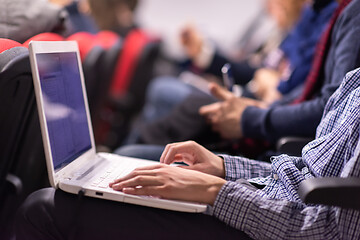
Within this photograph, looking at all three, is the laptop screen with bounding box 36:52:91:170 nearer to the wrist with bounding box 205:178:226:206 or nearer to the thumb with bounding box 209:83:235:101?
the wrist with bounding box 205:178:226:206

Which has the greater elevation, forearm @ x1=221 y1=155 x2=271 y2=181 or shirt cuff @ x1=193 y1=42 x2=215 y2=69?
shirt cuff @ x1=193 y1=42 x2=215 y2=69

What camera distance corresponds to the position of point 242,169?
95 cm

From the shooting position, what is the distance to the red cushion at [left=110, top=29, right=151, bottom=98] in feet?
8.64

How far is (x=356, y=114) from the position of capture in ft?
2.50

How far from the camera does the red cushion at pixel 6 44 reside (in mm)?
817

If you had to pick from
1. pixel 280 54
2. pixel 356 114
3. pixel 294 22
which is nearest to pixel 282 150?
pixel 356 114

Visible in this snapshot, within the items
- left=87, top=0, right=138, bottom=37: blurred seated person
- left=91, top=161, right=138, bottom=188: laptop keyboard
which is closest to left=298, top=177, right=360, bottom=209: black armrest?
left=91, top=161, right=138, bottom=188: laptop keyboard

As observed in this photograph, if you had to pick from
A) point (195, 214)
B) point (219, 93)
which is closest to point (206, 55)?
point (219, 93)

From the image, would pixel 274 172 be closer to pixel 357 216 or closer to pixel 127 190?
pixel 357 216

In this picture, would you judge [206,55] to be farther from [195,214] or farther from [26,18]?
[195,214]

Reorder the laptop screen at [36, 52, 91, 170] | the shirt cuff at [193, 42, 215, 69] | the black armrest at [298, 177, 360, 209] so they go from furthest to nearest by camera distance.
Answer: the shirt cuff at [193, 42, 215, 69] → the laptop screen at [36, 52, 91, 170] → the black armrest at [298, 177, 360, 209]

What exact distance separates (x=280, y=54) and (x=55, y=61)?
1.61 meters

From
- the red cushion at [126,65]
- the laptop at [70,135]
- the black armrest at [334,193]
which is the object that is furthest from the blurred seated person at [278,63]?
the black armrest at [334,193]

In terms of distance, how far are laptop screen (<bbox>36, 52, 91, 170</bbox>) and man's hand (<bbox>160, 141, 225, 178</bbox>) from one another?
8.3 inches
